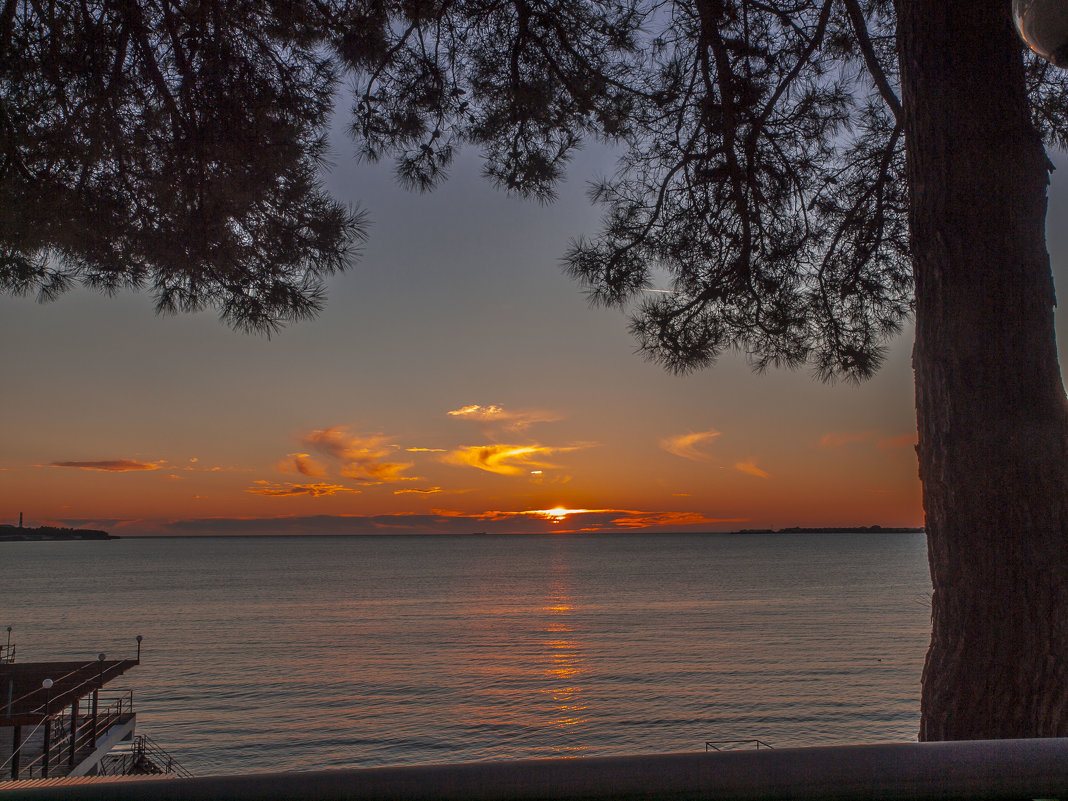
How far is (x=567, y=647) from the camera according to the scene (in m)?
35.4

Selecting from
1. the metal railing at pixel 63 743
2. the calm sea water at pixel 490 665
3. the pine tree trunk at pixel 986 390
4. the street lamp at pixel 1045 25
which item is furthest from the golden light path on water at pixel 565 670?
the street lamp at pixel 1045 25

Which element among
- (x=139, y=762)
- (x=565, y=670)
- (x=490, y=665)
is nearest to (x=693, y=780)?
(x=139, y=762)

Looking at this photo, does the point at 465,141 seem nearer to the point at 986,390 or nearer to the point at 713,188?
the point at 713,188

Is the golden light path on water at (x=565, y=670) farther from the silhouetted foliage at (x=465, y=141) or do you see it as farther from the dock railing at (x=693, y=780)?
the dock railing at (x=693, y=780)

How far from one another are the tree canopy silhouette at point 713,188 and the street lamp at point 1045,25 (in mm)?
735

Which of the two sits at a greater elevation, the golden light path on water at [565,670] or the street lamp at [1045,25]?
the street lamp at [1045,25]

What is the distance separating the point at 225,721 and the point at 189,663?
10.4m

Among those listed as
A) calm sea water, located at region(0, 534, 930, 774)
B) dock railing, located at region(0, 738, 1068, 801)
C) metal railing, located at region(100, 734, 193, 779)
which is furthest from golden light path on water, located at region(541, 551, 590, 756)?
dock railing, located at region(0, 738, 1068, 801)

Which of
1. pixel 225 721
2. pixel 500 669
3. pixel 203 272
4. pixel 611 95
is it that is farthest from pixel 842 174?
pixel 500 669

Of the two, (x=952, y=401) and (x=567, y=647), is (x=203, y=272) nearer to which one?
(x=952, y=401)

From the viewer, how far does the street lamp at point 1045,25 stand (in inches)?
65.2

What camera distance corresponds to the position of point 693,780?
81cm

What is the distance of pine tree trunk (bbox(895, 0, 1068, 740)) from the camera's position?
2.27m

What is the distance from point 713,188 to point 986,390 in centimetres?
280
